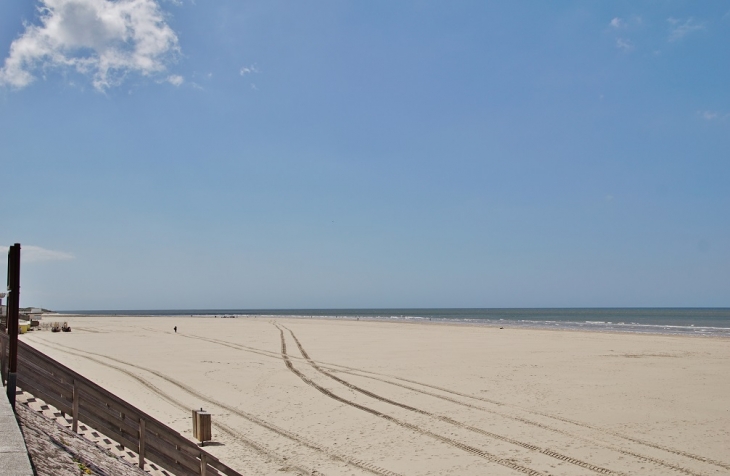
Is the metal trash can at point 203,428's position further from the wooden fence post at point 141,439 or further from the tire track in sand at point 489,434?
the tire track in sand at point 489,434

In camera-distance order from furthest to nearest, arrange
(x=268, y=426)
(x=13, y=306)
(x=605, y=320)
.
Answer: (x=605, y=320) → (x=268, y=426) → (x=13, y=306)

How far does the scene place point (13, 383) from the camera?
205 inches

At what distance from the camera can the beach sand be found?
9.91 m

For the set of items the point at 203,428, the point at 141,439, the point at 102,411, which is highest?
the point at 102,411

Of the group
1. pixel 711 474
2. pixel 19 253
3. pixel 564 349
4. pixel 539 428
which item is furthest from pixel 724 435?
pixel 564 349

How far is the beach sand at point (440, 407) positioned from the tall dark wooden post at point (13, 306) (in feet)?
16.0

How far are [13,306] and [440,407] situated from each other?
10972 mm

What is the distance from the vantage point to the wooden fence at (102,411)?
6.41m

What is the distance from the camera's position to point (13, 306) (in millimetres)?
5176

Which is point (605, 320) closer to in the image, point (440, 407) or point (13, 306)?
point (440, 407)

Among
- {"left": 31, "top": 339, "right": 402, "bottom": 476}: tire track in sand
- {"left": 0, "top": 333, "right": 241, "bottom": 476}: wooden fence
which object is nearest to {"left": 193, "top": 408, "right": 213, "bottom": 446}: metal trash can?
{"left": 31, "top": 339, "right": 402, "bottom": 476}: tire track in sand

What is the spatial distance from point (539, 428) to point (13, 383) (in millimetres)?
10437

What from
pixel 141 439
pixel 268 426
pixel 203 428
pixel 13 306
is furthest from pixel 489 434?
pixel 13 306

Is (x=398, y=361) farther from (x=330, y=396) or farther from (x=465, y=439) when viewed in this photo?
(x=465, y=439)
